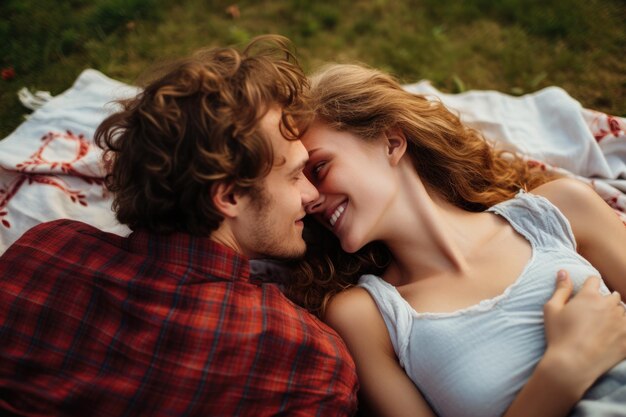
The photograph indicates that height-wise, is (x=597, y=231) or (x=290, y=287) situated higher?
(x=597, y=231)

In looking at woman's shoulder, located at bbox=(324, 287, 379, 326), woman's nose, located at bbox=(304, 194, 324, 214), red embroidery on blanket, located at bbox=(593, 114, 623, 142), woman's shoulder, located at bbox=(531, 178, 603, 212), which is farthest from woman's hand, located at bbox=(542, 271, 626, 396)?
red embroidery on blanket, located at bbox=(593, 114, 623, 142)

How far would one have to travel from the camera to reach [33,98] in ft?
12.1

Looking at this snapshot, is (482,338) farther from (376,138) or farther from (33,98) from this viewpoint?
(33,98)

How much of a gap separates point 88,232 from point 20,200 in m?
0.90

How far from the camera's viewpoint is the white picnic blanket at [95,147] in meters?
3.05

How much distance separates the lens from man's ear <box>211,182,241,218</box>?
7.28 ft

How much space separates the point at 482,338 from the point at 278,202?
106 centimetres

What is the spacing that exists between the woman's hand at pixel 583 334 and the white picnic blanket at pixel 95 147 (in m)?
1.00

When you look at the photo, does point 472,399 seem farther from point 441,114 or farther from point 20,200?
point 20,200

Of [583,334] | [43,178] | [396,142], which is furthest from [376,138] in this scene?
[43,178]

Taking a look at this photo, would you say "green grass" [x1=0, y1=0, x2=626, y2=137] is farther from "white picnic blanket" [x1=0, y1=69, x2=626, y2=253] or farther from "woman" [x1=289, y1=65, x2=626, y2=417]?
"woman" [x1=289, y1=65, x2=626, y2=417]

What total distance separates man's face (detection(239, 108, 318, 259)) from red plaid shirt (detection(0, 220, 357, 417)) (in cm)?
17

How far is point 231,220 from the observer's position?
7.74 feet

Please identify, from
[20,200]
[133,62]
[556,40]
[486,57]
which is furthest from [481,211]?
[133,62]
